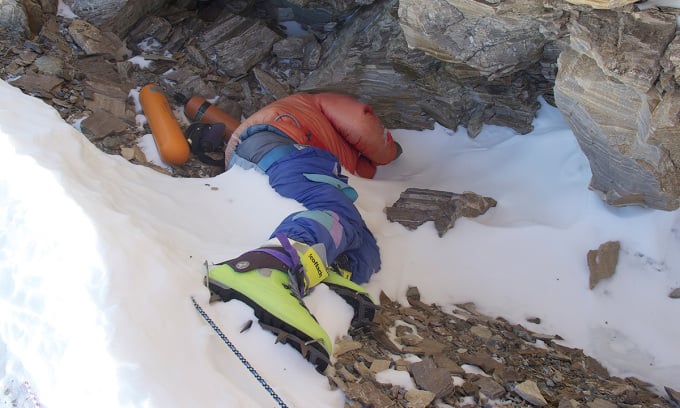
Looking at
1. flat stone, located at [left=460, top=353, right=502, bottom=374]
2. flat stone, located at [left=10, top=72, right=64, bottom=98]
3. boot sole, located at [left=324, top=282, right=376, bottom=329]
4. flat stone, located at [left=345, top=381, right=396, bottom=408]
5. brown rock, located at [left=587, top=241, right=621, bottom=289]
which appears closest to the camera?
flat stone, located at [left=345, top=381, right=396, bottom=408]

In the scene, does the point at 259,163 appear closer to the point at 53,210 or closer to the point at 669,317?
the point at 53,210

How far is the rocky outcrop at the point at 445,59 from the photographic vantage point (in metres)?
2.79

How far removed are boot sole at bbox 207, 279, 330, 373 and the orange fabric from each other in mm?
1969

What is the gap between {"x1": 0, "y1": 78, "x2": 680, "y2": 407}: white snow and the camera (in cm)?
205

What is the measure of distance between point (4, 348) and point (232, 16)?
13.6ft

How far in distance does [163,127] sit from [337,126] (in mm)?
1352

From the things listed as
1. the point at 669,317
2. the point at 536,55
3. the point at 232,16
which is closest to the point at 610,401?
the point at 669,317

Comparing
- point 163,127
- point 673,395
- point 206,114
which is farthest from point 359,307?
point 206,114

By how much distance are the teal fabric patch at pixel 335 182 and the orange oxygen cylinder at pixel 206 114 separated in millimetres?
1261

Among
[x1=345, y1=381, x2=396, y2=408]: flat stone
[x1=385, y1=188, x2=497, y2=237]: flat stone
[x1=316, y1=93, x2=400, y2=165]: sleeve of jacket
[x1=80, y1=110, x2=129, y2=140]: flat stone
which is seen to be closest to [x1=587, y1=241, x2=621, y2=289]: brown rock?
[x1=385, y1=188, x2=497, y2=237]: flat stone

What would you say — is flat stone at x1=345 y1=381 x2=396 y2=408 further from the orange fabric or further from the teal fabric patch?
the orange fabric

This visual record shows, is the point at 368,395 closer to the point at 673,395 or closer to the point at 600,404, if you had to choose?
the point at 600,404

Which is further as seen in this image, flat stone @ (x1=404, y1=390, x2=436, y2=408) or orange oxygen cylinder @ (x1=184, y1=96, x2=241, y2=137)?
orange oxygen cylinder @ (x1=184, y1=96, x2=241, y2=137)

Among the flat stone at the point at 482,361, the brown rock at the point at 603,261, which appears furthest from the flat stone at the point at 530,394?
the brown rock at the point at 603,261
